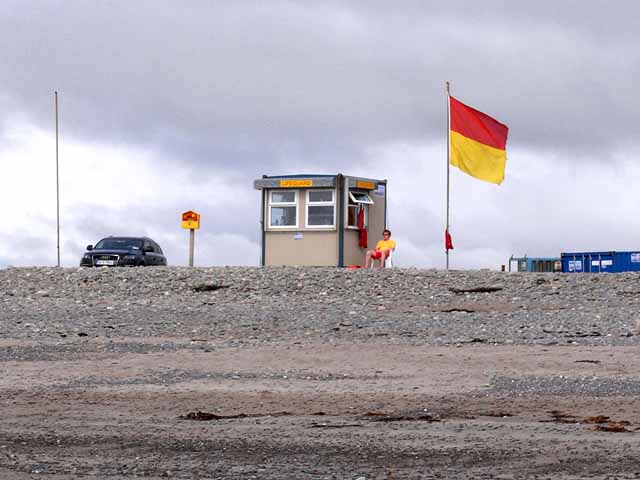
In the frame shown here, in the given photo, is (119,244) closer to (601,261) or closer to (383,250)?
(383,250)

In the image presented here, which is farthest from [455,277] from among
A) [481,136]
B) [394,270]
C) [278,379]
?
[278,379]

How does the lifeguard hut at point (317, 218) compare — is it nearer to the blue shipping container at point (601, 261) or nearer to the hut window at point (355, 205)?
the hut window at point (355, 205)

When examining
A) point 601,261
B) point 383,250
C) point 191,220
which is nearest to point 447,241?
point 383,250

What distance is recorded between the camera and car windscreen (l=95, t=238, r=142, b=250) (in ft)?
133

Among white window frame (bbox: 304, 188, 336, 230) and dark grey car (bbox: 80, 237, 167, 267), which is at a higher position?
white window frame (bbox: 304, 188, 336, 230)

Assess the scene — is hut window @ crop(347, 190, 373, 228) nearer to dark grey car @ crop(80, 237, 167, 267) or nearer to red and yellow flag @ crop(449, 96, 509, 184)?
red and yellow flag @ crop(449, 96, 509, 184)

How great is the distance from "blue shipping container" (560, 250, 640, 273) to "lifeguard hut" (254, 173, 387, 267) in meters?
11.9

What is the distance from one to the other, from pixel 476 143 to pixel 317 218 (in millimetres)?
5060

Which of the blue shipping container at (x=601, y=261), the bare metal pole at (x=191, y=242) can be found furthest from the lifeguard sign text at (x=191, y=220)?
the blue shipping container at (x=601, y=261)

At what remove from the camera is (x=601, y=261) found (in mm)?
46719

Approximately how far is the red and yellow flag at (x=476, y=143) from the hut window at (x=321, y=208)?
147 inches

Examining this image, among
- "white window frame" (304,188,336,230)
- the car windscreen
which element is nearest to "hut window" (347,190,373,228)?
"white window frame" (304,188,336,230)

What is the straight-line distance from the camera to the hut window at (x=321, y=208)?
36375mm

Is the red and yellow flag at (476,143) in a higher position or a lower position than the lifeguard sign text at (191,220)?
higher
